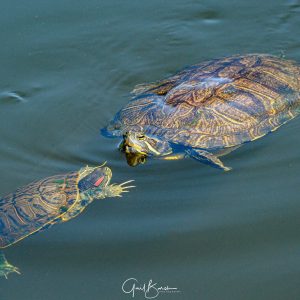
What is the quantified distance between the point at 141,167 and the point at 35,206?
40.6 inches

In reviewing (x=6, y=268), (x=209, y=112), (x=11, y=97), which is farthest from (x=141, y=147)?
(x=11, y=97)

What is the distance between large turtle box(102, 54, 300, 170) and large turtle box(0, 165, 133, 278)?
443mm

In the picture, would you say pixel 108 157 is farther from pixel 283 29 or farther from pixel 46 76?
pixel 283 29

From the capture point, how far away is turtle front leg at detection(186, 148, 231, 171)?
4.87 metres

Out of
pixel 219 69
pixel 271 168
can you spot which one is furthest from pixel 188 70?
pixel 271 168

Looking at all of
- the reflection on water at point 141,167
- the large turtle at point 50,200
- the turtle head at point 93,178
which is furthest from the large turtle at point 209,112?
the large turtle at point 50,200

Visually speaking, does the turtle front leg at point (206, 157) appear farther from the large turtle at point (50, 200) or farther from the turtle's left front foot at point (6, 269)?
the turtle's left front foot at point (6, 269)

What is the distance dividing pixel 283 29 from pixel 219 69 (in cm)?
182

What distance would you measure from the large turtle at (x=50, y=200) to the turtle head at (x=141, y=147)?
0.29 m

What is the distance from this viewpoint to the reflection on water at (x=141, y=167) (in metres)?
3.90

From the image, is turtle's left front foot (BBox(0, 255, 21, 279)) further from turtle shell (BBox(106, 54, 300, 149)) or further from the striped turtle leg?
turtle shell (BBox(106, 54, 300, 149))

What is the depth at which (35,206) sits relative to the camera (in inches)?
182

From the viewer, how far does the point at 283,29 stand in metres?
6.99

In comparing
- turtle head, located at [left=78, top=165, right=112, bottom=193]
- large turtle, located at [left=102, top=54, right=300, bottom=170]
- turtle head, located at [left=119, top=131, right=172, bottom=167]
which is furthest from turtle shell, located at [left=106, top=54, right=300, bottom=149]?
turtle head, located at [left=78, top=165, right=112, bottom=193]
